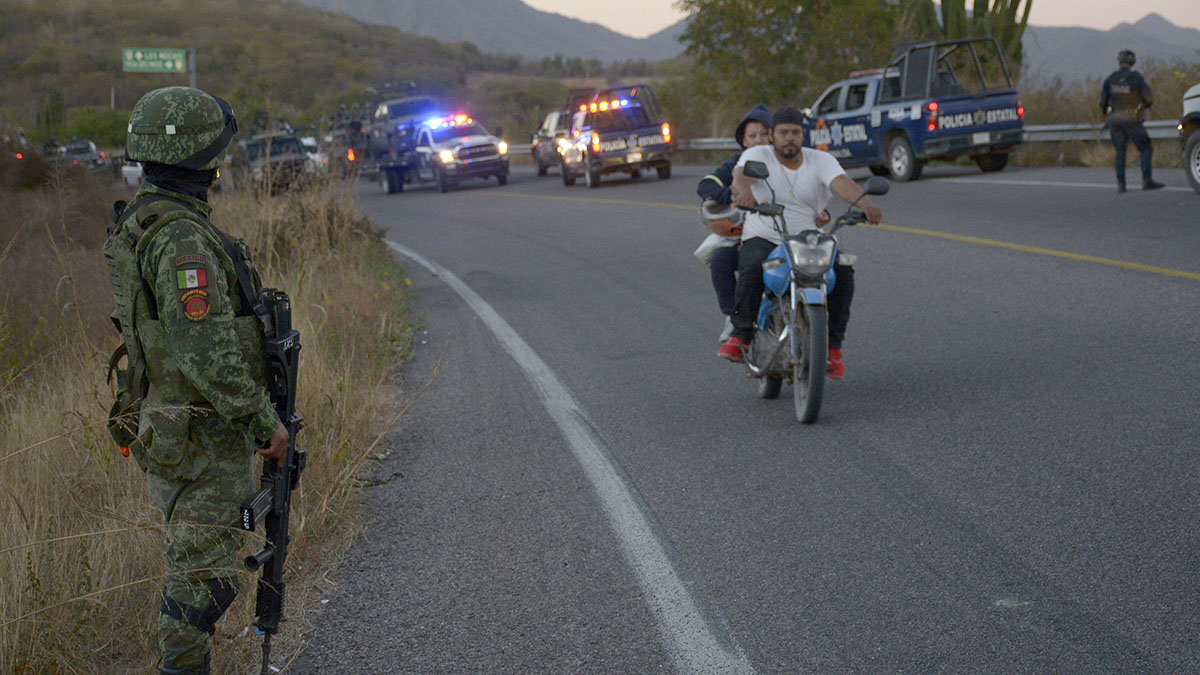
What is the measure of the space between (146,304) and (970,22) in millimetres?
30018

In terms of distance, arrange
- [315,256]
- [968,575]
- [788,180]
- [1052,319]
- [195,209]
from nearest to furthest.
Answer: [195,209] < [968,575] < [788,180] < [1052,319] < [315,256]

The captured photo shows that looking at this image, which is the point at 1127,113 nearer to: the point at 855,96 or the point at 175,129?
the point at 855,96

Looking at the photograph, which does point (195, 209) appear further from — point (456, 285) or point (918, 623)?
point (456, 285)

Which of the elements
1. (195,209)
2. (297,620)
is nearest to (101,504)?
(297,620)

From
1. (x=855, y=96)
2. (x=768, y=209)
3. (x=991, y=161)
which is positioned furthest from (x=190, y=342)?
(x=855, y=96)

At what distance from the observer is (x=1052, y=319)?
8.91 m

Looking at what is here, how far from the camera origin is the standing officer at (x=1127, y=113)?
51.1 ft

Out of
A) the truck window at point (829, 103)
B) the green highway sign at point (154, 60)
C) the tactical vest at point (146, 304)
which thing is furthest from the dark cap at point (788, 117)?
the green highway sign at point (154, 60)

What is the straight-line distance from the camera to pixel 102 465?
18.6 feet

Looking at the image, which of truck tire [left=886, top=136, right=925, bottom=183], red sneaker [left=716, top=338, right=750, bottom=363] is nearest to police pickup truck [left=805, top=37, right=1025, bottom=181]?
truck tire [left=886, top=136, right=925, bottom=183]

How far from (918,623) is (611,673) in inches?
40.5

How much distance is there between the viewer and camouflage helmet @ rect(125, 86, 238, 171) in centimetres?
330

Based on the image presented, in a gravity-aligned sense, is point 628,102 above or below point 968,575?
above

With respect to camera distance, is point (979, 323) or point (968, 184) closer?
point (979, 323)
